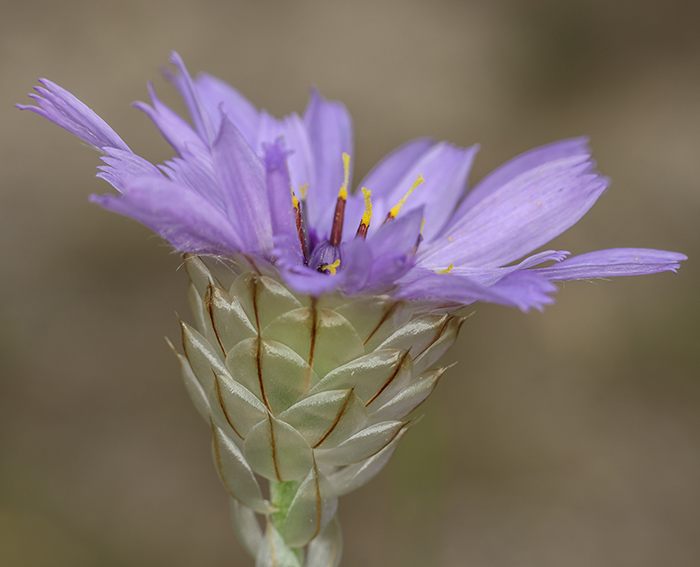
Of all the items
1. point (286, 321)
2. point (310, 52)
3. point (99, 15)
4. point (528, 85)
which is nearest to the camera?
Result: point (286, 321)

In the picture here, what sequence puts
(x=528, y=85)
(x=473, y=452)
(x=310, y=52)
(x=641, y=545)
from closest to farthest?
(x=641, y=545) → (x=473, y=452) → (x=310, y=52) → (x=528, y=85)

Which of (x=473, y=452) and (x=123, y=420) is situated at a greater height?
(x=123, y=420)

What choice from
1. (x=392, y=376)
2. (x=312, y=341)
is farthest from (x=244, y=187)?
(x=392, y=376)

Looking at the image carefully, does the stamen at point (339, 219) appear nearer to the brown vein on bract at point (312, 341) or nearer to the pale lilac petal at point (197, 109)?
the pale lilac petal at point (197, 109)

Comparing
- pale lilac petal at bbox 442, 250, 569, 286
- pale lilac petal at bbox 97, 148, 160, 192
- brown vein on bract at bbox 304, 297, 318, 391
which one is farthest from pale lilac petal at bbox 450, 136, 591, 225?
pale lilac petal at bbox 97, 148, 160, 192

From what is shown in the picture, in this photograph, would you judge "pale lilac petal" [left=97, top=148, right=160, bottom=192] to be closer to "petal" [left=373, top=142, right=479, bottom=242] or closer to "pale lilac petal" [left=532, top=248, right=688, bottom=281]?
"pale lilac petal" [left=532, top=248, right=688, bottom=281]

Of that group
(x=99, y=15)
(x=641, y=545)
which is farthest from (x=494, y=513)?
(x=99, y=15)

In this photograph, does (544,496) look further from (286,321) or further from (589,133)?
(286,321)
